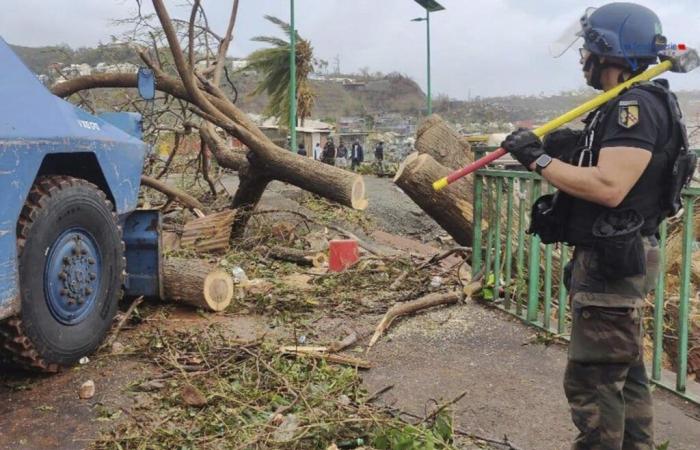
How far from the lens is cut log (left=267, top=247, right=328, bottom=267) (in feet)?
24.7

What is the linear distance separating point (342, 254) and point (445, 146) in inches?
93.9

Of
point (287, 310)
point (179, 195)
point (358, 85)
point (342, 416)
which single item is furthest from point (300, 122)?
point (358, 85)

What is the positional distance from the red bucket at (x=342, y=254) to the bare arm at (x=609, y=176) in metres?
4.63

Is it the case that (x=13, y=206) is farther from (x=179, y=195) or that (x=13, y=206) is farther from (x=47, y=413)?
(x=179, y=195)

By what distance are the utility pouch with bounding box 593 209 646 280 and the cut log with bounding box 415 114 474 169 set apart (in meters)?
5.91

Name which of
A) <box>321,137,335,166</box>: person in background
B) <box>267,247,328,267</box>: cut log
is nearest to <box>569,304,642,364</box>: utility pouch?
<box>267,247,328,267</box>: cut log

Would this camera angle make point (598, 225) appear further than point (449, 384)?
No

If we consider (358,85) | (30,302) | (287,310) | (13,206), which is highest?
(358,85)

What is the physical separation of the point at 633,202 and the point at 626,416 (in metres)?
0.87

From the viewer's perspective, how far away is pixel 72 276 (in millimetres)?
3799

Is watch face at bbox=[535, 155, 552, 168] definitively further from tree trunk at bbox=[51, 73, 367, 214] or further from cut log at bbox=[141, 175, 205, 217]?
cut log at bbox=[141, 175, 205, 217]

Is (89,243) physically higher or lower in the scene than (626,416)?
higher

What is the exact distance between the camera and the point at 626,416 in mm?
2650

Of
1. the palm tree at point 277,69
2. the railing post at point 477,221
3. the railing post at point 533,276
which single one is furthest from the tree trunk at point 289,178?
the palm tree at point 277,69
